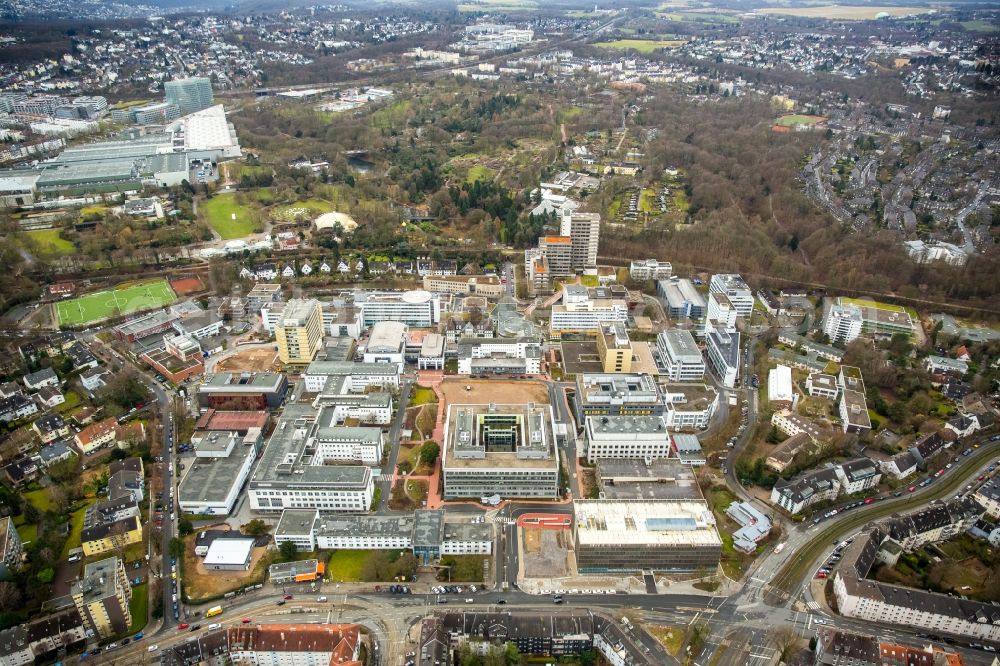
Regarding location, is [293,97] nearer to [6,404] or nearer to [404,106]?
[404,106]

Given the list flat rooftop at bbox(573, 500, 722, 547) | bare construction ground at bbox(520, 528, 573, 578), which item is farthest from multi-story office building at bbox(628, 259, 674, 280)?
bare construction ground at bbox(520, 528, 573, 578)

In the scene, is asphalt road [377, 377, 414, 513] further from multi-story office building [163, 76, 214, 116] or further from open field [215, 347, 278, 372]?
multi-story office building [163, 76, 214, 116]

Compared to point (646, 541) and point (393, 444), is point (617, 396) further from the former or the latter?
point (393, 444)

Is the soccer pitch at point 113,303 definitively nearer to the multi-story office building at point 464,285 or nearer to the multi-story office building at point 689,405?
the multi-story office building at point 464,285

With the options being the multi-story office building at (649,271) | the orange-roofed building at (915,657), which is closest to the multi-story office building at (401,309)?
the multi-story office building at (649,271)

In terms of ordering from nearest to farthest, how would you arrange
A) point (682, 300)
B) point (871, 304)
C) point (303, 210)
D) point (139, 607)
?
point (139, 607) → point (682, 300) → point (871, 304) → point (303, 210)

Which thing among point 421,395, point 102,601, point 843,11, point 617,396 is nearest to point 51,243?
point 421,395
